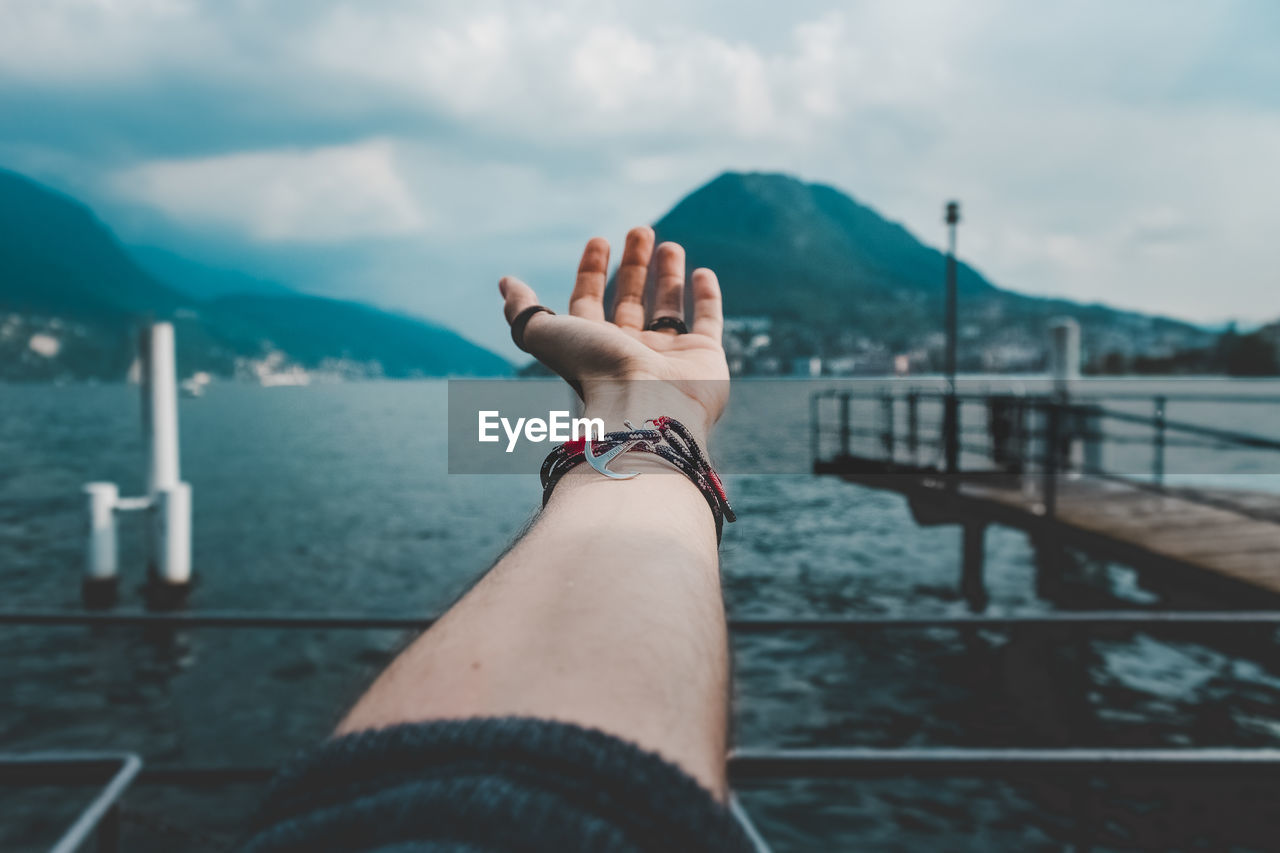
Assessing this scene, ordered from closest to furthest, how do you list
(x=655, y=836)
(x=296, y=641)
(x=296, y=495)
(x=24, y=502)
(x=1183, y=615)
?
1. (x=655, y=836)
2. (x=1183, y=615)
3. (x=296, y=641)
4. (x=24, y=502)
5. (x=296, y=495)

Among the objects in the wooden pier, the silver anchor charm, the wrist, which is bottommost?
the wooden pier

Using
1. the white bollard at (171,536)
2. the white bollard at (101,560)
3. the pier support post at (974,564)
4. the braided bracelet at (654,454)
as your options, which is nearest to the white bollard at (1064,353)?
the pier support post at (974,564)

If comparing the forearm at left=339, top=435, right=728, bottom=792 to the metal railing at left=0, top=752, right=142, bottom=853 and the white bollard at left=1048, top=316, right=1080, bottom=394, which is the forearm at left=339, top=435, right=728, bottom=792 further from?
the white bollard at left=1048, top=316, right=1080, bottom=394

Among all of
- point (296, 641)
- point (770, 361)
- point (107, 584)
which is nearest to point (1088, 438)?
point (296, 641)

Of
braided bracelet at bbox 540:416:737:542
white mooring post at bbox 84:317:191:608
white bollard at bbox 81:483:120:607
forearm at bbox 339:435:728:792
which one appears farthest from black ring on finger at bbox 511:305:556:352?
white bollard at bbox 81:483:120:607

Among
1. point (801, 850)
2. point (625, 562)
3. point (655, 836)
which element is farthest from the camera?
point (801, 850)

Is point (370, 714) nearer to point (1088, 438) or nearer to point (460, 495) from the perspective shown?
point (1088, 438)
